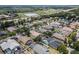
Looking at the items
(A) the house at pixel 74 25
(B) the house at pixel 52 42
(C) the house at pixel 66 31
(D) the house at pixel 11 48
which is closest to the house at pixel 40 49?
(B) the house at pixel 52 42

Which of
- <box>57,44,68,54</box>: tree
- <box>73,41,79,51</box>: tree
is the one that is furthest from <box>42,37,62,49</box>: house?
<box>73,41,79,51</box>: tree

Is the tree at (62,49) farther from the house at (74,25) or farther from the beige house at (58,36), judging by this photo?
the house at (74,25)

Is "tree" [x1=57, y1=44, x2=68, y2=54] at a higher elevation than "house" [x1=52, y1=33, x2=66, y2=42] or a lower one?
lower

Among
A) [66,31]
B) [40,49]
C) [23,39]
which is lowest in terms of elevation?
[40,49]

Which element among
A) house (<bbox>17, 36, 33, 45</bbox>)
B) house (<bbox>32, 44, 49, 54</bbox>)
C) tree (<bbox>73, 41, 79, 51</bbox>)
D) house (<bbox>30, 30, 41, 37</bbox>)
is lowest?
house (<bbox>32, 44, 49, 54</bbox>)

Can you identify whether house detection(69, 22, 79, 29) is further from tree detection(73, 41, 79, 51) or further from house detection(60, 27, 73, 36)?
tree detection(73, 41, 79, 51)

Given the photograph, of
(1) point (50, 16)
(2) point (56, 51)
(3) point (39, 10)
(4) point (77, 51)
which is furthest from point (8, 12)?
(4) point (77, 51)

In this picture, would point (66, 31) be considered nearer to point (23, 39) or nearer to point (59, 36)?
point (59, 36)

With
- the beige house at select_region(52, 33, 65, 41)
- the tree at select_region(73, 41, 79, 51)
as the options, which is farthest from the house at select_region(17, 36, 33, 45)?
the tree at select_region(73, 41, 79, 51)

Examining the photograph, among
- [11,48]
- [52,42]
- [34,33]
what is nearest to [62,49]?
[52,42]

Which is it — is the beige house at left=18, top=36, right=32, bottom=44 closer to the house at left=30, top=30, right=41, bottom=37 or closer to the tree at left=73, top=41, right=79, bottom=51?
the house at left=30, top=30, right=41, bottom=37

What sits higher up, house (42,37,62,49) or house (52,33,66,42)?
house (52,33,66,42)
